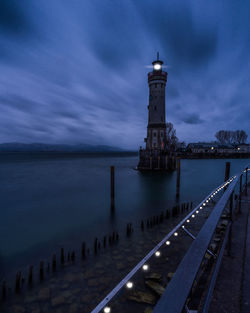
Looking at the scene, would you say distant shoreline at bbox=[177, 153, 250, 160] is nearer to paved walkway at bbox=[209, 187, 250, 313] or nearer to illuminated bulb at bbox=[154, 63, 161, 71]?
illuminated bulb at bbox=[154, 63, 161, 71]

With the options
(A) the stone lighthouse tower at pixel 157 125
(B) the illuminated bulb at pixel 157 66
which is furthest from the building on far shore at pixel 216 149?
(B) the illuminated bulb at pixel 157 66

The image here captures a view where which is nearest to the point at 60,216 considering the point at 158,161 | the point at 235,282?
the point at 235,282

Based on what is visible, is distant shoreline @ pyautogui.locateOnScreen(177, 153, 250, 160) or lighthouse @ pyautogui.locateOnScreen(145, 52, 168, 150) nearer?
lighthouse @ pyautogui.locateOnScreen(145, 52, 168, 150)

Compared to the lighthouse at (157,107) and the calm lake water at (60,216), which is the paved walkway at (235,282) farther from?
the lighthouse at (157,107)

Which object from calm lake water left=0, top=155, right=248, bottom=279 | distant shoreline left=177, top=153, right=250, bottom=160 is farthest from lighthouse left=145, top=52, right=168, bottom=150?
distant shoreline left=177, top=153, right=250, bottom=160

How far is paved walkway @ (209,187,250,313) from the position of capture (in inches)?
95.0


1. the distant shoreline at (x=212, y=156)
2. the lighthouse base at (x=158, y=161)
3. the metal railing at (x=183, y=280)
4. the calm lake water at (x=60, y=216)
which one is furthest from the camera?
the distant shoreline at (x=212, y=156)

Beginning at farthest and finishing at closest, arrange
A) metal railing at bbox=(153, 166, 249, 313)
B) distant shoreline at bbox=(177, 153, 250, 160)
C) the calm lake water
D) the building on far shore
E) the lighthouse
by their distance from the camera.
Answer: the building on far shore → distant shoreline at bbox=(177, 153, 250, 160) → the lighthouse → the calm lake water → metal railing at bbox=(153, 166, 249, 313)

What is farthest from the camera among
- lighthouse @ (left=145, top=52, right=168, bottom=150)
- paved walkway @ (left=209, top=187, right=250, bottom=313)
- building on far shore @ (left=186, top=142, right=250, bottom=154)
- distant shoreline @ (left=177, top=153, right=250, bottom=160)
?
building on far shore @ (left=186, top=142, right=250, bottom=154)

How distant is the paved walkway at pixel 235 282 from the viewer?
2.41m

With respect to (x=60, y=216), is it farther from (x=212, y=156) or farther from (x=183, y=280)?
(x=212, y=156)

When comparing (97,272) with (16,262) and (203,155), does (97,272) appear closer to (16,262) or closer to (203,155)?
(16,262)

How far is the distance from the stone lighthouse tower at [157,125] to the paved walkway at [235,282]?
3826 centimetres

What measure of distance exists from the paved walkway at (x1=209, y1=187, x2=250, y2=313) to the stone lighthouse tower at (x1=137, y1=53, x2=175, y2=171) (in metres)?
38.3
